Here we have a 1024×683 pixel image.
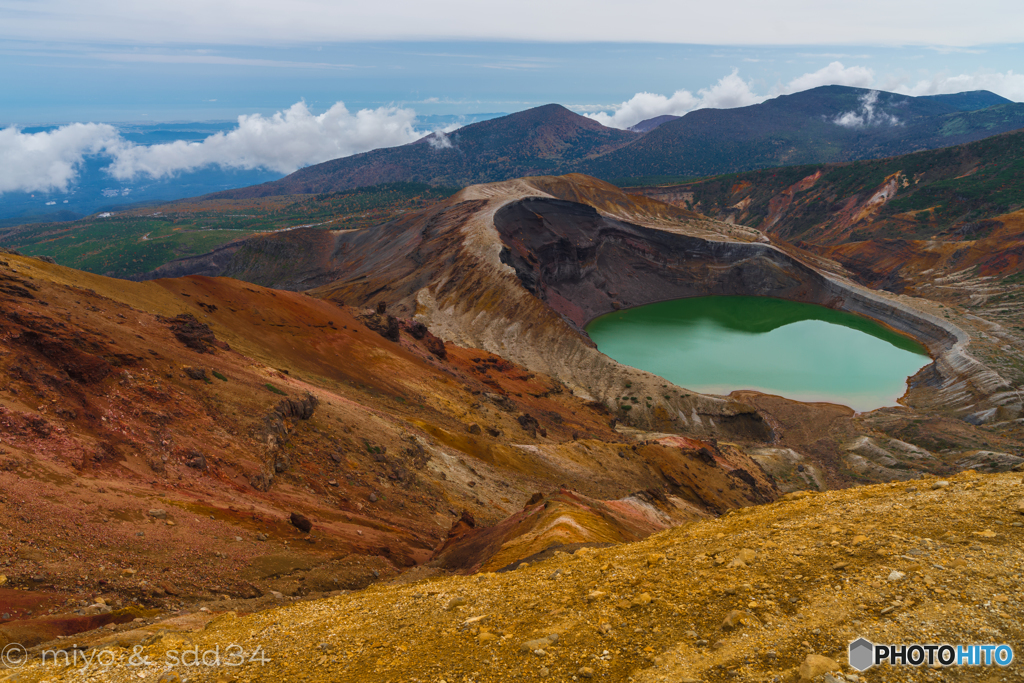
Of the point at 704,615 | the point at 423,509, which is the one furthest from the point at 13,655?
the point at 423,509

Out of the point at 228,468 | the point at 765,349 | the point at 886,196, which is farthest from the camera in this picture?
the point at 886,196

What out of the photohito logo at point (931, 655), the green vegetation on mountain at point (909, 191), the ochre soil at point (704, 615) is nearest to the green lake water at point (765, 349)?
the green vegetation on mountain at point (909, 191)

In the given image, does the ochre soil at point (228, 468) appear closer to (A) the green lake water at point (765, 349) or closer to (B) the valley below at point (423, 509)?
(B) the valley below at point (423, 509)

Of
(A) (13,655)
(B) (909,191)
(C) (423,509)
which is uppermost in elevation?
(B) (909,191)

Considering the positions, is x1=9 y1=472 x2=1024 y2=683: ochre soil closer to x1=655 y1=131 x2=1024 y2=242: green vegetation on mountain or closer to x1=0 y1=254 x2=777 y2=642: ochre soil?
x1=0 y1=254 x2=777 y2=642: ochre soil

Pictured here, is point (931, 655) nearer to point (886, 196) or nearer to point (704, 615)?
point (704, 615)

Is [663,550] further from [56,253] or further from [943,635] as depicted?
[56,253]
